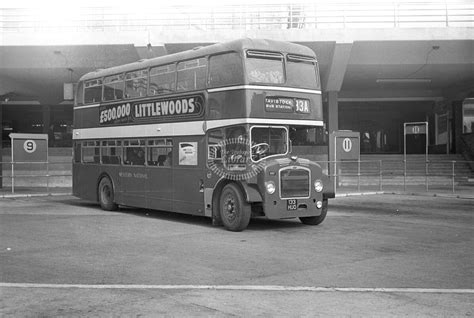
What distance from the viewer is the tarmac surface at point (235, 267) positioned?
5.82 metres

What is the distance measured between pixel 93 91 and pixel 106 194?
314 centimetres

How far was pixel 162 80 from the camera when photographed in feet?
45.4

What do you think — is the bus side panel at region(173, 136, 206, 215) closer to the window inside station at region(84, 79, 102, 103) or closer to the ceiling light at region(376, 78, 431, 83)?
the window inside station at region(84, 79, 102, 103)

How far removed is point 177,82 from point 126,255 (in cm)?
570

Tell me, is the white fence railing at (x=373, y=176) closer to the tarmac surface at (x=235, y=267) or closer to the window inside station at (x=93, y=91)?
the window inside station at (x=93, y=91)

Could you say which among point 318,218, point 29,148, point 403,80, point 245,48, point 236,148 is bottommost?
point 318,218

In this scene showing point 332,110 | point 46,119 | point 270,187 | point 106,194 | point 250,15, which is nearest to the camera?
point 270,187

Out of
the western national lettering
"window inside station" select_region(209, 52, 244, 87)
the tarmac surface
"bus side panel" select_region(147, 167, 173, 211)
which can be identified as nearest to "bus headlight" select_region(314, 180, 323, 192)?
the tarmac surface

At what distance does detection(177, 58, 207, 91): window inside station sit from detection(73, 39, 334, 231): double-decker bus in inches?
0.9

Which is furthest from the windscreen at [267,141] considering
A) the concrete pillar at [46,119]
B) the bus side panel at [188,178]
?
the concrete pillar at [46,119]

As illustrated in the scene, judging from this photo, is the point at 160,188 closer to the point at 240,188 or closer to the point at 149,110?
the point at 149,110

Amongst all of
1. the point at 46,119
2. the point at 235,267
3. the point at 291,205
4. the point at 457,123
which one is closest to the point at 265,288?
the point at 235,267

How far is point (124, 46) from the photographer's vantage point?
2316 cm

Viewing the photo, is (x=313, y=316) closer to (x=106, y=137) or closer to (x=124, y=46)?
(x=106, y=137)
